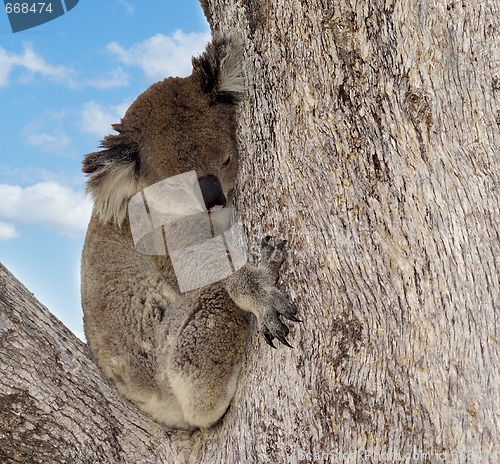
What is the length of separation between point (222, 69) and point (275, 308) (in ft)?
4.09

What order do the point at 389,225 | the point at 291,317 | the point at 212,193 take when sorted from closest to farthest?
1. the point at 389,225
2. the point at 291,317
3. the point at 212,193

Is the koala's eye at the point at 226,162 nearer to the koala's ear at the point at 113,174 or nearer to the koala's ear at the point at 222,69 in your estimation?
the koala's ear at the point at 222,69

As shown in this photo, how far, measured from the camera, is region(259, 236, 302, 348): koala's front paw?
2.64 meters

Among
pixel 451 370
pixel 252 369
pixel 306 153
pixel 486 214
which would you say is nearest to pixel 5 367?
pixel 252 369

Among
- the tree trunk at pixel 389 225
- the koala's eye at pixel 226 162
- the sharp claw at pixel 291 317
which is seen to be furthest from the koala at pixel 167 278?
the tree trunk at pixel 389 225

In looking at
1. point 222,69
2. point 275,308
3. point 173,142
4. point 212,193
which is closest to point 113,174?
point 173,142

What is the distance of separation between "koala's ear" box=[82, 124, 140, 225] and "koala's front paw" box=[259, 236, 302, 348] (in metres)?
1.06

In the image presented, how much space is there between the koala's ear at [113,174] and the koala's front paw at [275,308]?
3.48 ft

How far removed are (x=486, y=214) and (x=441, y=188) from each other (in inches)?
8.5

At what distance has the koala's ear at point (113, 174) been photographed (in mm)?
3287

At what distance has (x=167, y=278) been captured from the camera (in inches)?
138

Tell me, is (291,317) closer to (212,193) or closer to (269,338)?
(269,338)

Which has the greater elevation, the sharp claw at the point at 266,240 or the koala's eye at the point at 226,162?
the koala's eye at the point at 226,162

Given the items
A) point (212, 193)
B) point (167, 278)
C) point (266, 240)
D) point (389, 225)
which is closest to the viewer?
point (389, 225)
